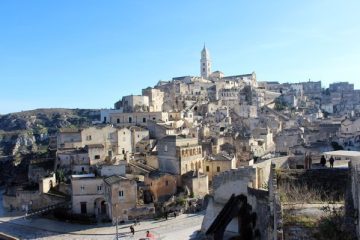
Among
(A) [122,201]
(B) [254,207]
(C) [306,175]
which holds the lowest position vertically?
(A) [122,201]

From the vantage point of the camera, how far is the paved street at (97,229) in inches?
1275

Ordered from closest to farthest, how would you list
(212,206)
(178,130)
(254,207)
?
(254,207)
(212,206)
(178,130)

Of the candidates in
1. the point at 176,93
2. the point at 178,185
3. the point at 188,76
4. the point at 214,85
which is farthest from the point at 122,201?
the point at 188,76

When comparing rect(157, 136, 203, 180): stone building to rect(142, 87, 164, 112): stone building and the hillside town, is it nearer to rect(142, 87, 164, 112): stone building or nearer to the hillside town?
the hillside town

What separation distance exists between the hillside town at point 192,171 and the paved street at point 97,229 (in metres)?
1.32

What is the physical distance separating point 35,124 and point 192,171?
86.1 metres

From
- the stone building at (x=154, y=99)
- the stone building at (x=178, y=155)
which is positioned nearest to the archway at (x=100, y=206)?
the stone building at (x=178, y=155)

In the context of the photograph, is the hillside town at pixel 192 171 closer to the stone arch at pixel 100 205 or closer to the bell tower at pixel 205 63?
the stone arch at pixel 100 205

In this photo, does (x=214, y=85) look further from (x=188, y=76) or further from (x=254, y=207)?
(x=254, y=207)

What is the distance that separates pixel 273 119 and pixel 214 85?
90.3 ft

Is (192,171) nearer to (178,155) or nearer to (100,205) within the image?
(178,155)

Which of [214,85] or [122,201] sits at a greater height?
[214,85]

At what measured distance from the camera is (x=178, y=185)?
141 ft

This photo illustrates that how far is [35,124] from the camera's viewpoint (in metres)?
119
